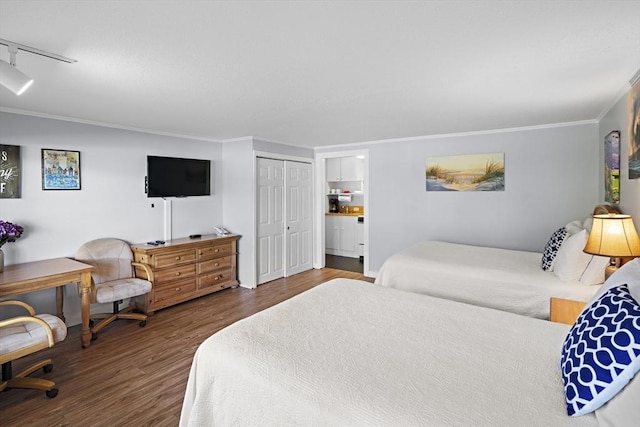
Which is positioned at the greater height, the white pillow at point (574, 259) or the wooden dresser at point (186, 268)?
the white pillow at point (574, 259)

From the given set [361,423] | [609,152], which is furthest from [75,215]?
[609,152]

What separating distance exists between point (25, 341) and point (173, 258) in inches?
74.8

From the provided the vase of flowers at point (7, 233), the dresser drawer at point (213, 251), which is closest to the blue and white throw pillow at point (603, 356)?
the dresser drawer at point (213, 251)

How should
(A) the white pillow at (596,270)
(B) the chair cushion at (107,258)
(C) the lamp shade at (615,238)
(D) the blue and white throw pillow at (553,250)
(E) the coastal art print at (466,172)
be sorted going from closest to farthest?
(C) the lamp shade at (615,238)
(A) the white pillow at (596,270)
(D) the blue and white throw pillow at (553,250)
(B) the chair cushion at (107,258)
(E) the coastal art print at (466,172)

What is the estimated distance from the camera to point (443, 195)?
4.80 meters

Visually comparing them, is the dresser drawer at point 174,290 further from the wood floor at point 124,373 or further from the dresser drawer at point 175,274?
the wood floor at point 124,373

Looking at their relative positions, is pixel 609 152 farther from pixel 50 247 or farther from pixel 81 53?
pixel 50 247

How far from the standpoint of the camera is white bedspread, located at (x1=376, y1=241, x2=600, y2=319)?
2.60 m

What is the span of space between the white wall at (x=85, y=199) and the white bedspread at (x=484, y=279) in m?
3.17

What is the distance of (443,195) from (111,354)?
4442mm

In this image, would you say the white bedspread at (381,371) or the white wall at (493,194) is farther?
the white wall at (493,194)

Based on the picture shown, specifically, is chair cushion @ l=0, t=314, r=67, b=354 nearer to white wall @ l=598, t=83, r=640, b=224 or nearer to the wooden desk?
the wooden desk

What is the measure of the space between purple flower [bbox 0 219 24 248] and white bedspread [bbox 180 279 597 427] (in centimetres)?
272

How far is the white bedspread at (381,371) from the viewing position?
115 centimetres
